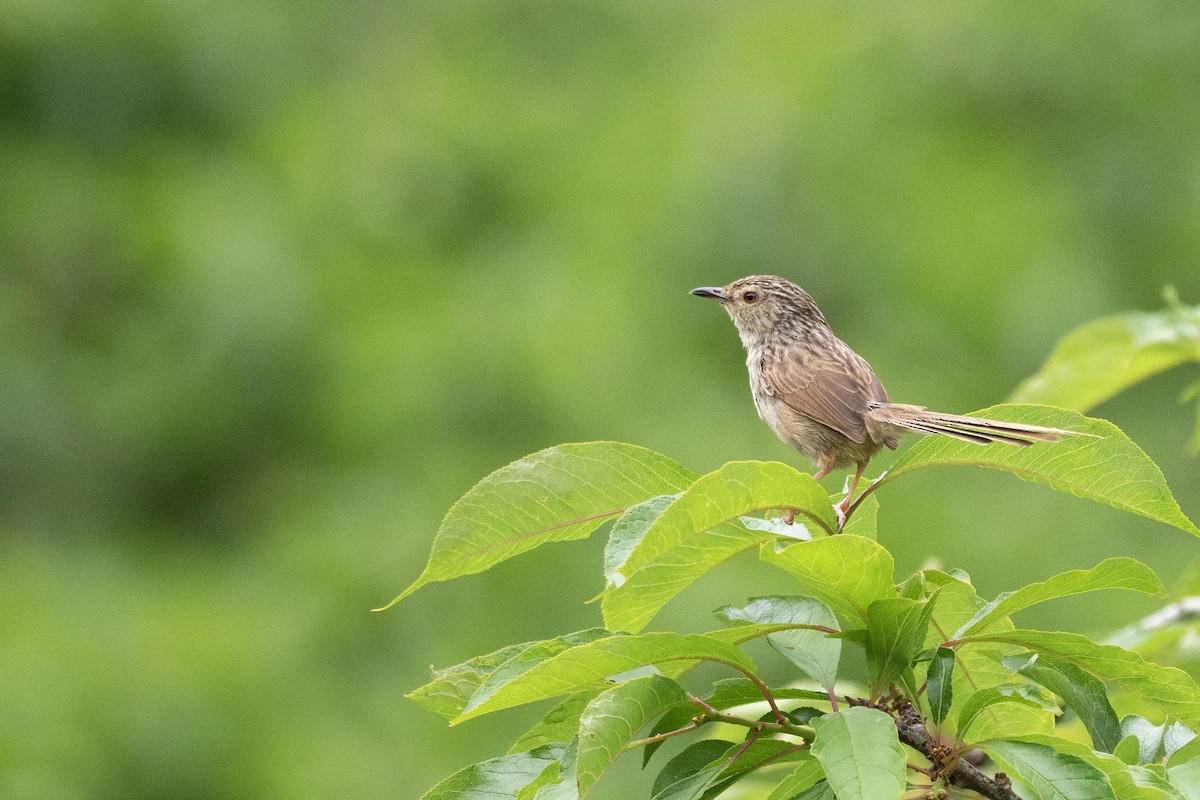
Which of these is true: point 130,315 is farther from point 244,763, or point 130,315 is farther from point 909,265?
point 909,265

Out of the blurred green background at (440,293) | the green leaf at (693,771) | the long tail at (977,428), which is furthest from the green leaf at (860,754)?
the blurred green background at (440,293)

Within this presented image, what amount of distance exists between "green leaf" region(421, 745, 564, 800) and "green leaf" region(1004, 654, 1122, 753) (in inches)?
31.6

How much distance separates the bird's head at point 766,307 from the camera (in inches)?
212

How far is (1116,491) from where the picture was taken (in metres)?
2.43

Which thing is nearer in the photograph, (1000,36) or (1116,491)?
(1116,491)

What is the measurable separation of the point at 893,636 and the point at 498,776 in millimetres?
705

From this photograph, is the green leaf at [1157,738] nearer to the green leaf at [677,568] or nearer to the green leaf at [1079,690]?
the green leaf at [1079,690]

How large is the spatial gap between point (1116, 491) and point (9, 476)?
40.4 feet

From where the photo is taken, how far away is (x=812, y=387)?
15.3 feet

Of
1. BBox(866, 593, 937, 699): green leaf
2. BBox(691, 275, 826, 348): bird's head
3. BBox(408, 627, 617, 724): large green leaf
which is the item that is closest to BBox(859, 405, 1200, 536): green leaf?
BBox(866, 593, 937, 699): green leaf

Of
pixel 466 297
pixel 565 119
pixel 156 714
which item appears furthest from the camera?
pixel 565 119

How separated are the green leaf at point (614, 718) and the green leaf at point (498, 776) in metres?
0.22

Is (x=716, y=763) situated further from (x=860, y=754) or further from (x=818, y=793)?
(x=860, y=754)

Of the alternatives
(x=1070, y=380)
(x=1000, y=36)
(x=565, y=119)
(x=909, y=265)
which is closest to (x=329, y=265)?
(x=565, y=119)
